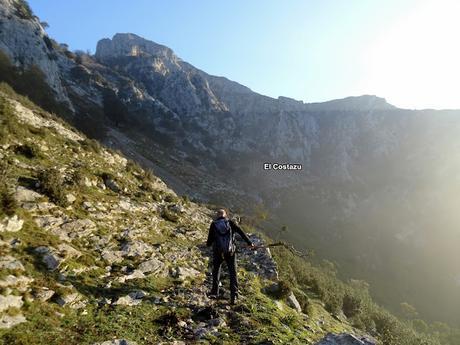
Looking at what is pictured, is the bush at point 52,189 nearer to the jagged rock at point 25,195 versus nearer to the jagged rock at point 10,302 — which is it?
the jagged rock at point 25,195

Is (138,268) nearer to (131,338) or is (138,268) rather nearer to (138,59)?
(131,338)

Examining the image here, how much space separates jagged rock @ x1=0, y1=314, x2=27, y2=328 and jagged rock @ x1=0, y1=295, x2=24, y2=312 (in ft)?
0.78

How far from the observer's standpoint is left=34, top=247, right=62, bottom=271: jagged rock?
10.1 meters

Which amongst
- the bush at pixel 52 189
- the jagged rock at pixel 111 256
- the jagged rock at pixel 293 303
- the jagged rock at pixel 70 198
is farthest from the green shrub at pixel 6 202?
the jagged rock at pixel 293 303

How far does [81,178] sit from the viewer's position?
17.9 meters

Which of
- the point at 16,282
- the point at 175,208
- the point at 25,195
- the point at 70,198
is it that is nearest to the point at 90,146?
the point at 175,208

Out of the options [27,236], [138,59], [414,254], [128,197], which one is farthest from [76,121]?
[138,59]

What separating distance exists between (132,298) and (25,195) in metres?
6.32

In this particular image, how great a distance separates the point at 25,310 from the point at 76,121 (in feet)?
170

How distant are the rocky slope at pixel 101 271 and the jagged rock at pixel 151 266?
0.04 meters

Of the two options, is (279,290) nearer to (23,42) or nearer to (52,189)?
(52,189)

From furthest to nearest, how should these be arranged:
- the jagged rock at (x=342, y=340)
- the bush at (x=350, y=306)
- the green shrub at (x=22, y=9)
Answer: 1. the green shrub at (x=22, y=9)
2. the bush at (x=350, y=306)
3. the jagged rock at (x=342, y=340)

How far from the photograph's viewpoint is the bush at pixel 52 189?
14039 mm

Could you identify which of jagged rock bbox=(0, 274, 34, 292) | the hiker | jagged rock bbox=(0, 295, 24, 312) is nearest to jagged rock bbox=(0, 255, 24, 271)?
jagged rock bbox=(0, 274, 34, 292)
